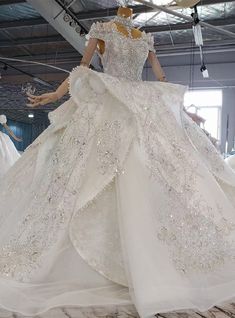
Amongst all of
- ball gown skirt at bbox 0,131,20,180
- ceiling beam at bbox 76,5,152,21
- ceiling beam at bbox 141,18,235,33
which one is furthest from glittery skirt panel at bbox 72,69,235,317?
ceiling beam at bbox 141,18,235,33

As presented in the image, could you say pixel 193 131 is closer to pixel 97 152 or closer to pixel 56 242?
pixel 97 152

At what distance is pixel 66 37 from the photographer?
6.97 meters

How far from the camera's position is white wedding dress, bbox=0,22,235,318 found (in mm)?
1419

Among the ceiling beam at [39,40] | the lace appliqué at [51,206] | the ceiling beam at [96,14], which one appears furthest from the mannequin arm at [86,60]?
the ceiling beam at [39,40]

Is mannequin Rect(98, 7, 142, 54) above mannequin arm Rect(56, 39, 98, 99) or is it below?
above

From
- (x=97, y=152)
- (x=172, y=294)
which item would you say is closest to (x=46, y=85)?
(x=97, y=152)

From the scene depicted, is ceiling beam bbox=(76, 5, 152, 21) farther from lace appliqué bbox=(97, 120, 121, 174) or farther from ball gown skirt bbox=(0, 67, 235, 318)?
lace appliqué bbox=(97, 120, 121, 174)

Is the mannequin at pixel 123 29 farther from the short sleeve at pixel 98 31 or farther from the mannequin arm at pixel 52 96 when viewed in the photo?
the mannequin arm at pixel 52 96

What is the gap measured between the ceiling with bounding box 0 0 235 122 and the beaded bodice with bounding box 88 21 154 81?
9.68ft

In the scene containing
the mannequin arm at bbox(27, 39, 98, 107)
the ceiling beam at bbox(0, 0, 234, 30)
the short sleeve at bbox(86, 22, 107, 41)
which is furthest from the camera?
the ceiling beam at bbox(0, 0, 234, 30)

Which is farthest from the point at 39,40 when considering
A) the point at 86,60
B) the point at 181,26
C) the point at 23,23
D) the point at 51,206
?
the point at 51,206

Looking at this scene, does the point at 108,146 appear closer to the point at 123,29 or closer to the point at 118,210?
the point at 118,210

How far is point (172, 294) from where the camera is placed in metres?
1.35

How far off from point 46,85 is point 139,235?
8.63 m
